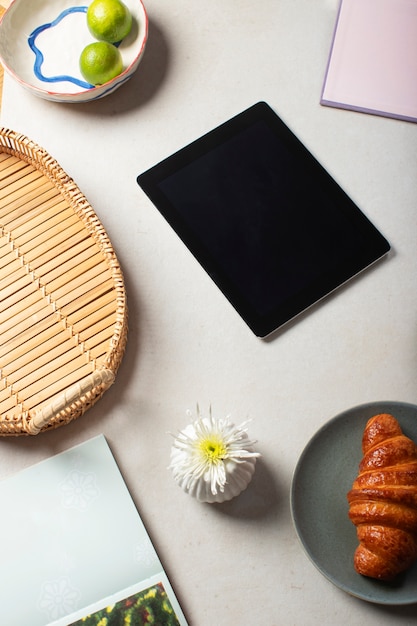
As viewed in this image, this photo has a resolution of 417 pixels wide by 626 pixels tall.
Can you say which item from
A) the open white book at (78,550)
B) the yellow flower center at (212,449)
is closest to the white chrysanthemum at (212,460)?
the yellow flower center at (212,449)

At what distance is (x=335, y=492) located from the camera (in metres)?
0.84

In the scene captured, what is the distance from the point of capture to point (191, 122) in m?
1.04

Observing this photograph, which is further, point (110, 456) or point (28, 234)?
point (28, 234)

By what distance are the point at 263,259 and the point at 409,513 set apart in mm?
391

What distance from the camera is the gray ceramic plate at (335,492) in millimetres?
807

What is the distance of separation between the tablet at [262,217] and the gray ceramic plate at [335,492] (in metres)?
0.17

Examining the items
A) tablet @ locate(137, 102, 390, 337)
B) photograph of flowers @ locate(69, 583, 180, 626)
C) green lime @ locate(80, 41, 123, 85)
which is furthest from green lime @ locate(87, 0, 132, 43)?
photograph of flowers @ locate(69, 583, 180, 626)

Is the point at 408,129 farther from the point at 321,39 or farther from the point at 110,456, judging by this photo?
the point at 110,456

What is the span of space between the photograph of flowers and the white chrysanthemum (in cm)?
14

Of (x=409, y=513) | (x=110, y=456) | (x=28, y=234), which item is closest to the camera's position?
(x=409, y=513)

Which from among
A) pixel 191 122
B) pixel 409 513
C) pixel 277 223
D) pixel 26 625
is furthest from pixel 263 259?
pixel 26 625

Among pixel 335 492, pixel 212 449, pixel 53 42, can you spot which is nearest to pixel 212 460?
pixel 212 449

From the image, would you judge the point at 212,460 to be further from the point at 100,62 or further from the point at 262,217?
the point at 100,62

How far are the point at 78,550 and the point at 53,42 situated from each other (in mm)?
761
